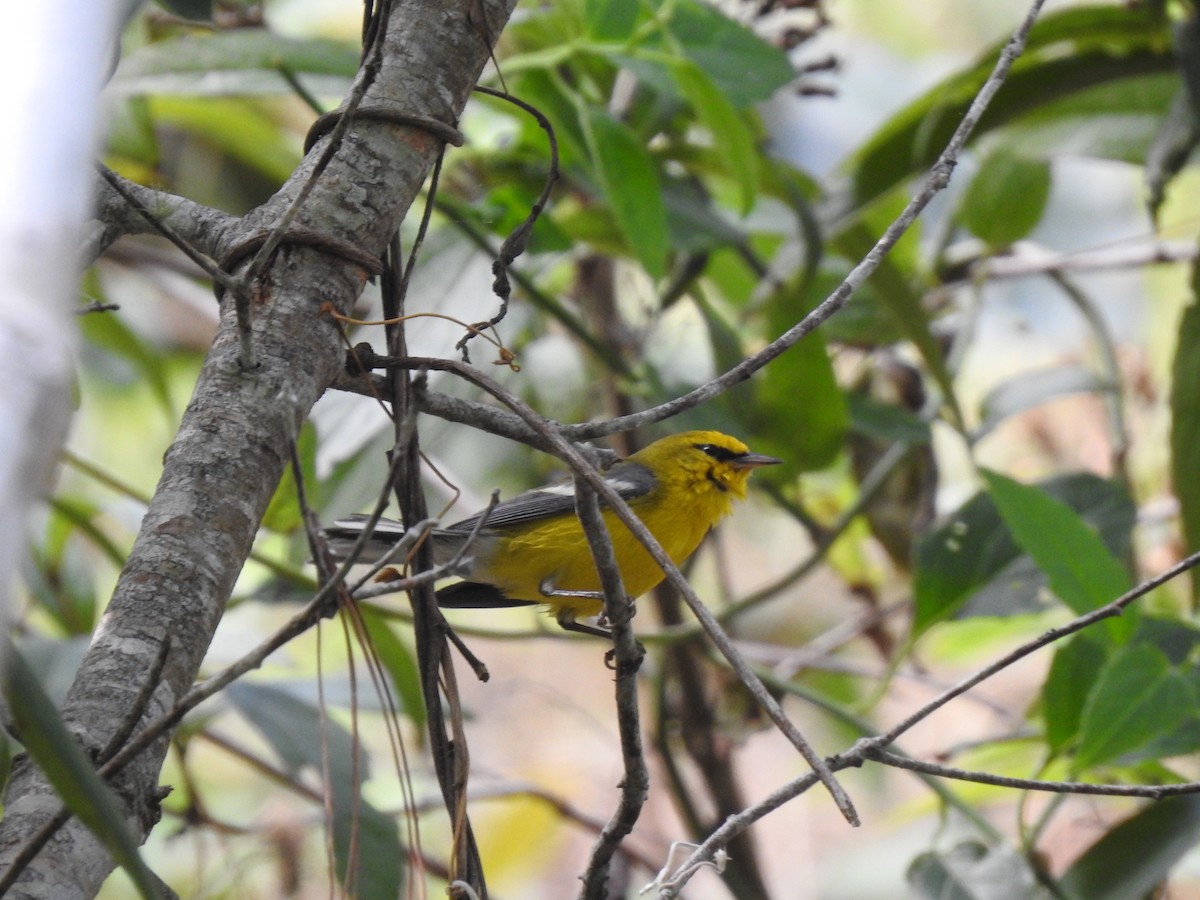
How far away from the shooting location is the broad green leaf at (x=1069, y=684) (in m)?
2.37

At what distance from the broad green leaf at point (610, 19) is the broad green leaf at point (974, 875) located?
182 cm

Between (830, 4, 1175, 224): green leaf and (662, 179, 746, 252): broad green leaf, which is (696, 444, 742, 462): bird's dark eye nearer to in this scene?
(662, 179, 746, 252): broad green leaf

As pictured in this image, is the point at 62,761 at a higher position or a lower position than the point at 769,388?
lower

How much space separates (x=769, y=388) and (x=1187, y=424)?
0.99m

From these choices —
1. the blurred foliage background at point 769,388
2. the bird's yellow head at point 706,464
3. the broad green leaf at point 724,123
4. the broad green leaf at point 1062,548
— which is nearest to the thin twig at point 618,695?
the blurred foliage background at point 769,388

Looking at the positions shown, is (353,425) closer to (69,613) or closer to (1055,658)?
(69,613)

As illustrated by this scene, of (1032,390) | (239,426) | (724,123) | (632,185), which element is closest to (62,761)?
Result: (239,426)

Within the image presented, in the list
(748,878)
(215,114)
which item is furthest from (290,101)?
(748,878)

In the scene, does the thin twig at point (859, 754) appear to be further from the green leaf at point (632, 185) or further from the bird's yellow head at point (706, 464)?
the bird's yellow head at point (706, 464)

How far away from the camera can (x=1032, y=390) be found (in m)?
3.23

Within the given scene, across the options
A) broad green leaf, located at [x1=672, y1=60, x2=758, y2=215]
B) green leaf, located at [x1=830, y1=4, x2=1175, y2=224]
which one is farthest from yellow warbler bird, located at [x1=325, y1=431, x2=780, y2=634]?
green leaf, located at [x1=830, y1=4, x2=1175, y2=224]

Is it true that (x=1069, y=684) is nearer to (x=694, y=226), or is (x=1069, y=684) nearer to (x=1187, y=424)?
(x=1187, y=424)

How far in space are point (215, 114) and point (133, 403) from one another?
1.75 metres

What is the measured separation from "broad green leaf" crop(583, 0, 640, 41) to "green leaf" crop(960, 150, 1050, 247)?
1.26 metres
